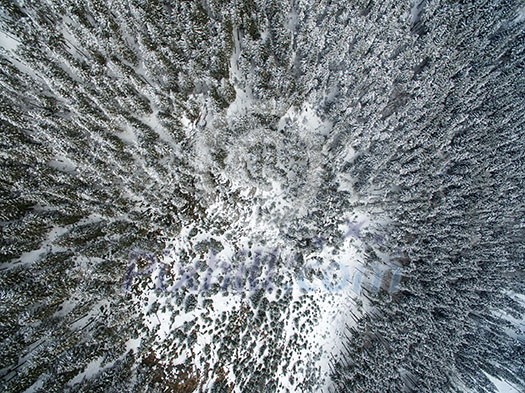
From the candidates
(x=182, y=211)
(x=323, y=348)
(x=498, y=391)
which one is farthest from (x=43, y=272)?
(x=498, y=391)

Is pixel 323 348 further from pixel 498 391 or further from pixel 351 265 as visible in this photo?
pixel 498 391

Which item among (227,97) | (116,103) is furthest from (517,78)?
(116,103)

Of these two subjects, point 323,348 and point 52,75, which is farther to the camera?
point 323,348

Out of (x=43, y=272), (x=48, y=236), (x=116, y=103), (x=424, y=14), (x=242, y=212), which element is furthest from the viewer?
(x=424, y=14)

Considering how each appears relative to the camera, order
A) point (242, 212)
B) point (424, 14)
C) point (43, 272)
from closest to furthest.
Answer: point (43, 272) → point (242, 212) → point (424, 14)

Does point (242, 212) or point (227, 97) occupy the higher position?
point (227, 97)

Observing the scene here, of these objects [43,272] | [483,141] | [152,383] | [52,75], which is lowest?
[152,383]
